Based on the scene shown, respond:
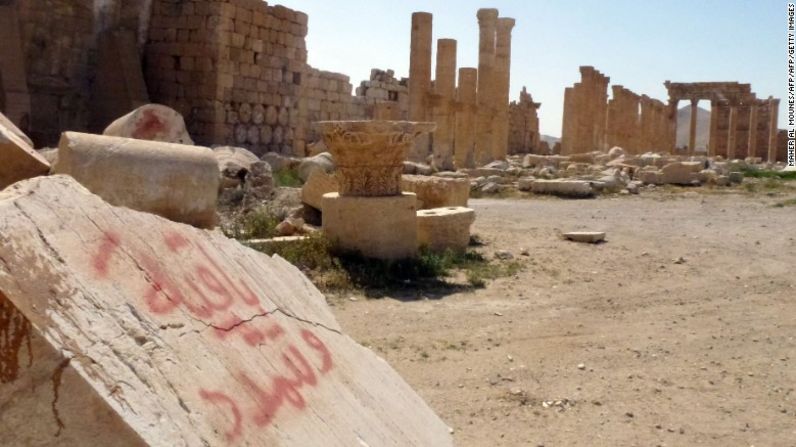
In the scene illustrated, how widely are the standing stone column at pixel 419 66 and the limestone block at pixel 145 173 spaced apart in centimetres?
1930

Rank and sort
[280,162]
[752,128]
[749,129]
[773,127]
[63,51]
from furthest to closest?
1. [749,129]
2. [752,128]
3. [773,127]
4. [63,51]
5. [280,162]

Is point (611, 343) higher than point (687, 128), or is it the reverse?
point (687, 128)

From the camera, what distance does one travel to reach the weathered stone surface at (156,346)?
6.84 feet

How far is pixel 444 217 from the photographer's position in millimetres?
9445

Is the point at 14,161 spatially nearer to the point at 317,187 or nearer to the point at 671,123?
the point at 317,187

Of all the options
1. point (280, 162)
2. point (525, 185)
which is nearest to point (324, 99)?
point (525, 185)

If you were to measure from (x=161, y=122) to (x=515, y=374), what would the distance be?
7657 millimetres

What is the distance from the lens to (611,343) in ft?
20.3

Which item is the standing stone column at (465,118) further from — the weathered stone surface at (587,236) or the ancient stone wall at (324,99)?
the weathered stone surface at (587,236)

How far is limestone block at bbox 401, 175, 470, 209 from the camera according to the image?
11211 mm

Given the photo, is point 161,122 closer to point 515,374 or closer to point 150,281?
point 515,374

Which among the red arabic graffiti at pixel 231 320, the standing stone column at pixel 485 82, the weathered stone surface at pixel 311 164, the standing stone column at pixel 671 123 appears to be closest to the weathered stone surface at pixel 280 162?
the weathered stone surface at pixel 311 164

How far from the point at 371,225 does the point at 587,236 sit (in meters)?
3.39

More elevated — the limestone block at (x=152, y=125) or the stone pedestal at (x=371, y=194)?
the limestone block at (x=152, y=125)
